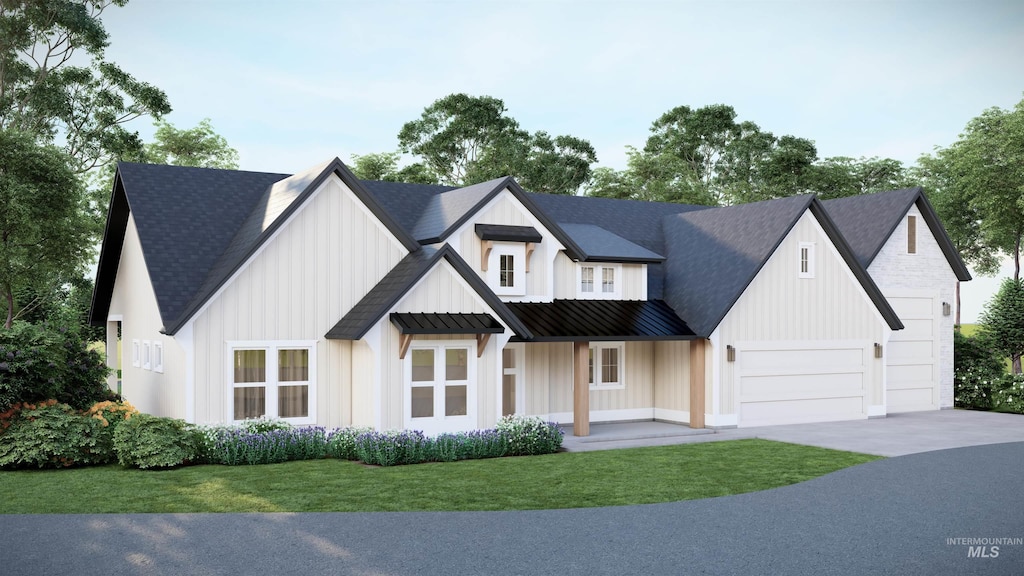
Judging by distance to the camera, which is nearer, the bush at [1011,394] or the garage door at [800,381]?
the garage door at [800,381]

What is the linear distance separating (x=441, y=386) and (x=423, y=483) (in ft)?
14.4

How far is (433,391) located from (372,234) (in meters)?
3.75

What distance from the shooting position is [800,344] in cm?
2292

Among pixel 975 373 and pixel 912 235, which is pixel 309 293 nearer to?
pixel 912 235

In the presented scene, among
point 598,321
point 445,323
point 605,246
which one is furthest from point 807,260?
point 445,323

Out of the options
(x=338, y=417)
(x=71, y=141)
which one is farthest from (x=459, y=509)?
(x=71, y=141)

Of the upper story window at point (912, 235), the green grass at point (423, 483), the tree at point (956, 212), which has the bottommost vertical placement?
the green grass at point (423, 483)

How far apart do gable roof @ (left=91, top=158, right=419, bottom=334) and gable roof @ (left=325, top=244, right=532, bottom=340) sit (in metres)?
0.93

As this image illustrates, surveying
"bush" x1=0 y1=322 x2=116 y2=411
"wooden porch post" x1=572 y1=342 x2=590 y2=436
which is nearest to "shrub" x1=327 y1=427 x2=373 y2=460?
"wooden porch post" x1=572 y1=342 x2=590 y2=436

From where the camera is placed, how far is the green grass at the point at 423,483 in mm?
12117

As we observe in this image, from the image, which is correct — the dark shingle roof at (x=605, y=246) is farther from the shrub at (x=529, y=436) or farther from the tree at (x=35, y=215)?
the tree at (x=35, y=215)

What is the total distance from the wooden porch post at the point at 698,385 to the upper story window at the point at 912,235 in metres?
9.36

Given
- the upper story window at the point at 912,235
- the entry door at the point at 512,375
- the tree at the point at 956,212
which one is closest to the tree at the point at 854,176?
the tree at the point at 956,212

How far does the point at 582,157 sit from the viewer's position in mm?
51656
